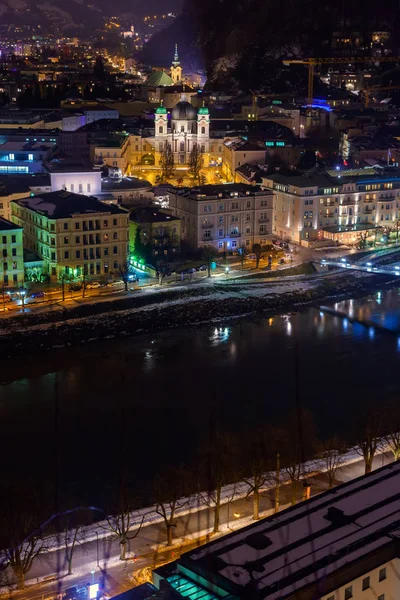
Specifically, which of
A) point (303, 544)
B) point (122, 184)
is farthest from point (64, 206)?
point (303, 544)

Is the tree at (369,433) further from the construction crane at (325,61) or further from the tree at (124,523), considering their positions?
the construction crane at (325,61)

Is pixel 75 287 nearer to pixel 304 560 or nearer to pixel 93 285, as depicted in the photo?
pixel 93 285

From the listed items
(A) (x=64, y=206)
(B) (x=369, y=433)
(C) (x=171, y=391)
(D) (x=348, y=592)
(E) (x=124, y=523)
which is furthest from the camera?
(A) (x=64, y=206)

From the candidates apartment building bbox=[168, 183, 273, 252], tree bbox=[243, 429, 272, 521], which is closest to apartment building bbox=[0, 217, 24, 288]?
apartment building bbox=[168, 183, 273, 252]

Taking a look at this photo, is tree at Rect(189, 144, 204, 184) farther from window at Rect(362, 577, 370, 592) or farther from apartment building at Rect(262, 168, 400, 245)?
window at Rect(362, 577, 370, 592)

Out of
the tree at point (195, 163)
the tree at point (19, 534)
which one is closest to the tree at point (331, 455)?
the tree at point (19, 534)

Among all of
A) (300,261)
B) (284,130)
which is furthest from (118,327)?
(284,130)
